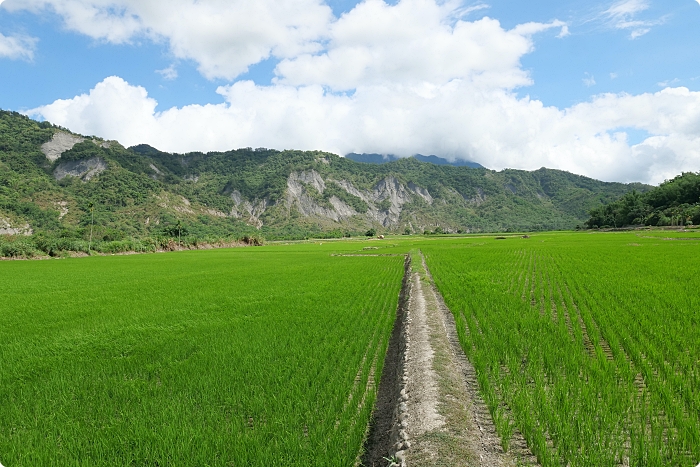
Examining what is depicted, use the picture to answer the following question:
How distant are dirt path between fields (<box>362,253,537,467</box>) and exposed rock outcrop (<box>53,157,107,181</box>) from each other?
133 metres

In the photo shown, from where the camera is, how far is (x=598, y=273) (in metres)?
14.6

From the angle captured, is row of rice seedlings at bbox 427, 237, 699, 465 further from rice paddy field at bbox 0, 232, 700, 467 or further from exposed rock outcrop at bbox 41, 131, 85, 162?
exposed rock outcrop at bbox 41, 131, 85, 162

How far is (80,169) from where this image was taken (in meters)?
111

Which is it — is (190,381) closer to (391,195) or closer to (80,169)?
(80,169)

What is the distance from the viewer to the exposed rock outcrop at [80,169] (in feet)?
357

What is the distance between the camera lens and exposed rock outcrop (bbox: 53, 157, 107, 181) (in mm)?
108688

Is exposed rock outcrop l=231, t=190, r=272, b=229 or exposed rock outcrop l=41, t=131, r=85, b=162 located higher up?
exposed rock outcrop l=41, t=131, r=85, b=162

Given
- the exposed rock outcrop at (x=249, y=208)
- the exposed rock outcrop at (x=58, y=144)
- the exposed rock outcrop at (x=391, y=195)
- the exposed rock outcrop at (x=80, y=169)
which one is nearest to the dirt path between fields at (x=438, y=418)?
the exposed rock outcrop at (x=80, y=169)

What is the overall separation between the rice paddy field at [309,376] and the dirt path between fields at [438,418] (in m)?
0.20

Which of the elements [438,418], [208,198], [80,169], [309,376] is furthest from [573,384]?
[208,198]

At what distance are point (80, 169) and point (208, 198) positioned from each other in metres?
41.8

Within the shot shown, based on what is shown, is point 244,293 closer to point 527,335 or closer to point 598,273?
point 527,335

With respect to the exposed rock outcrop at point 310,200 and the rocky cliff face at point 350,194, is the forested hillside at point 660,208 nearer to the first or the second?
the rocky cliff face at point 350,194

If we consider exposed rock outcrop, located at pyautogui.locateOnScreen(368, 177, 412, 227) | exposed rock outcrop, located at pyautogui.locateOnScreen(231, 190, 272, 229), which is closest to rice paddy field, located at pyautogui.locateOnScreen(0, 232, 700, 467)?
exposed rock outcrop, located at pyautogui.locateOnScreen(231, 190, 272, 229)
